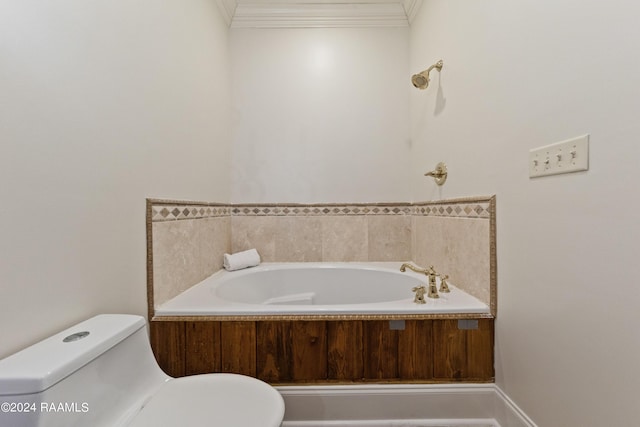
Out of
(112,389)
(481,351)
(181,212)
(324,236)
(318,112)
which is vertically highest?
(318,112)

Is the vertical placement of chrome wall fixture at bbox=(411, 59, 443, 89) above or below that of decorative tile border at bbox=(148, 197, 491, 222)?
above

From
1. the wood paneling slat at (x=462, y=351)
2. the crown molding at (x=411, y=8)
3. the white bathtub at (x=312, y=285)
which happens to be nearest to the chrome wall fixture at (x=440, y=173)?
the white bathtub at (x=312, y=285)

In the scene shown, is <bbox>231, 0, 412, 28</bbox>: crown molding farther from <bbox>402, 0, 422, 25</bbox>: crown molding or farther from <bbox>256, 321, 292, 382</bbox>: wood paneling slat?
<bbox>256, 321, 292, 382</bbox>: wood paneling slat

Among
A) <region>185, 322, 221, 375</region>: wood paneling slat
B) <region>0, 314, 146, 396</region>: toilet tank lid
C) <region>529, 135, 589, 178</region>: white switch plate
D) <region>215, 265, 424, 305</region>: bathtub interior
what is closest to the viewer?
<region>0, 314, 146, 396</region>: toilet tank lid

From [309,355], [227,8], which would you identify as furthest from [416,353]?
[227,8]

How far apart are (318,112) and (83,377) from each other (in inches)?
81.3

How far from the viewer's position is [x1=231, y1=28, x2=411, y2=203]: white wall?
7.63 feet

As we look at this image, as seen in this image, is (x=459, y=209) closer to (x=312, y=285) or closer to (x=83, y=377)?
(x=312, y=285)

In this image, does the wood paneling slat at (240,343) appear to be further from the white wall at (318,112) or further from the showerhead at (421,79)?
the showerhead at (421,79)

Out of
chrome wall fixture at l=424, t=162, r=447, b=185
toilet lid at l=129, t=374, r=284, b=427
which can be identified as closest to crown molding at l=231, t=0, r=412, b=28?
chrome wall fixture at l=424, t=162, r=447, b=185

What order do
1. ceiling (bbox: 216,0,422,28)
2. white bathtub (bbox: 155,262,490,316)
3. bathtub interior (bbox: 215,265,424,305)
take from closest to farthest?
1. white bathtub (bbox: 155,262,490,316)
2. bathtub interior (bbox: 215,265,424,305)
3. ceiling (bbox: 216,0,422,28)

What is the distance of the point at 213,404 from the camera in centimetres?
85

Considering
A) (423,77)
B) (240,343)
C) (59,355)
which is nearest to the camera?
(59,355)

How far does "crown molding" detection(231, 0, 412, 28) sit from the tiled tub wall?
140 cm
